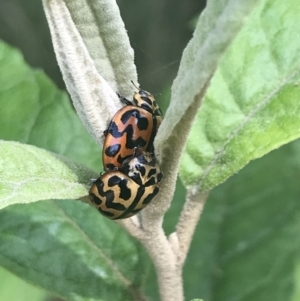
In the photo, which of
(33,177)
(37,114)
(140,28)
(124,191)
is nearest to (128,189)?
(124,191)

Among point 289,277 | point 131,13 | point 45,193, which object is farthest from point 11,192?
point 131,13

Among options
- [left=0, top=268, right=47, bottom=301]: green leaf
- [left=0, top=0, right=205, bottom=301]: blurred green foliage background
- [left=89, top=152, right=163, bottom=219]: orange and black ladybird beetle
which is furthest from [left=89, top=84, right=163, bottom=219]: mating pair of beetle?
[left=0, top=0, right=205, bottom=301]: blurred green foliage background

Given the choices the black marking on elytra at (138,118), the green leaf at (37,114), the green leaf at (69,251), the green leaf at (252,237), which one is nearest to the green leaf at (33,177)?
the black marking on elytra at (138,118)

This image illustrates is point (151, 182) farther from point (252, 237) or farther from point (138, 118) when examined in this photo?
point (252, 237)

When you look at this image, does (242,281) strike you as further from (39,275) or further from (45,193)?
(45,193)

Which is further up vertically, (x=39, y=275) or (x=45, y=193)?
(x=45, y=193)

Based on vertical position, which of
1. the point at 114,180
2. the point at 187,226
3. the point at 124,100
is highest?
the point at 124,100
